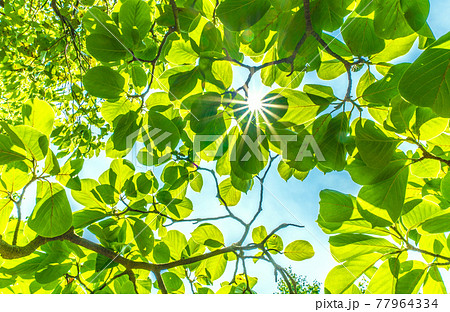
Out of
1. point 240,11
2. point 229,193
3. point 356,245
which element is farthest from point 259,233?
point 240,11

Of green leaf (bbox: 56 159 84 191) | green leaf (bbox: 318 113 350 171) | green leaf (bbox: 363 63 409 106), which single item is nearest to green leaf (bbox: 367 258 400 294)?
green leaf (bbox: 318 113 350 171)

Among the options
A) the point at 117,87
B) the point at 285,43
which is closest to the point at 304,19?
the point at 285,43

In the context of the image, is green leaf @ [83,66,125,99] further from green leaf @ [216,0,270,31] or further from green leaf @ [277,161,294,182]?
green leaf @ [277,161,294,182]

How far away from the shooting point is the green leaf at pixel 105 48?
0.57 m

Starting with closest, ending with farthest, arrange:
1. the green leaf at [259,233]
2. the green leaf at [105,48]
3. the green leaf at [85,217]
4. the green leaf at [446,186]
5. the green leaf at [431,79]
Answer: the green leaf at [431,79]
the green leaf at [446,186]
the green leaf at [105,48]
the green leaf at [85,217]
the green leaf at [259,233]

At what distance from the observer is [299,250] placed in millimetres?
864

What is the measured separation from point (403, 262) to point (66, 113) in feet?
7.72

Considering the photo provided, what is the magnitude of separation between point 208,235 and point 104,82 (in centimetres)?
56

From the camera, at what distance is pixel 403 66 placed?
0.53m

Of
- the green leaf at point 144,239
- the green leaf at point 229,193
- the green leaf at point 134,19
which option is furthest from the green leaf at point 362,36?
the green leaf at point 144,239

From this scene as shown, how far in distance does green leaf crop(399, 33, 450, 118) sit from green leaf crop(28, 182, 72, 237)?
2.37 ft

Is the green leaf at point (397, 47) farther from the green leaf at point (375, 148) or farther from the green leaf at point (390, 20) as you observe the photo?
the green leaf at point (375, 148)

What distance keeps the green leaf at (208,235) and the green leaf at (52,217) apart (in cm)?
38

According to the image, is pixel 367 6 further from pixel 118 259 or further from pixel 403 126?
pixel 118 259
